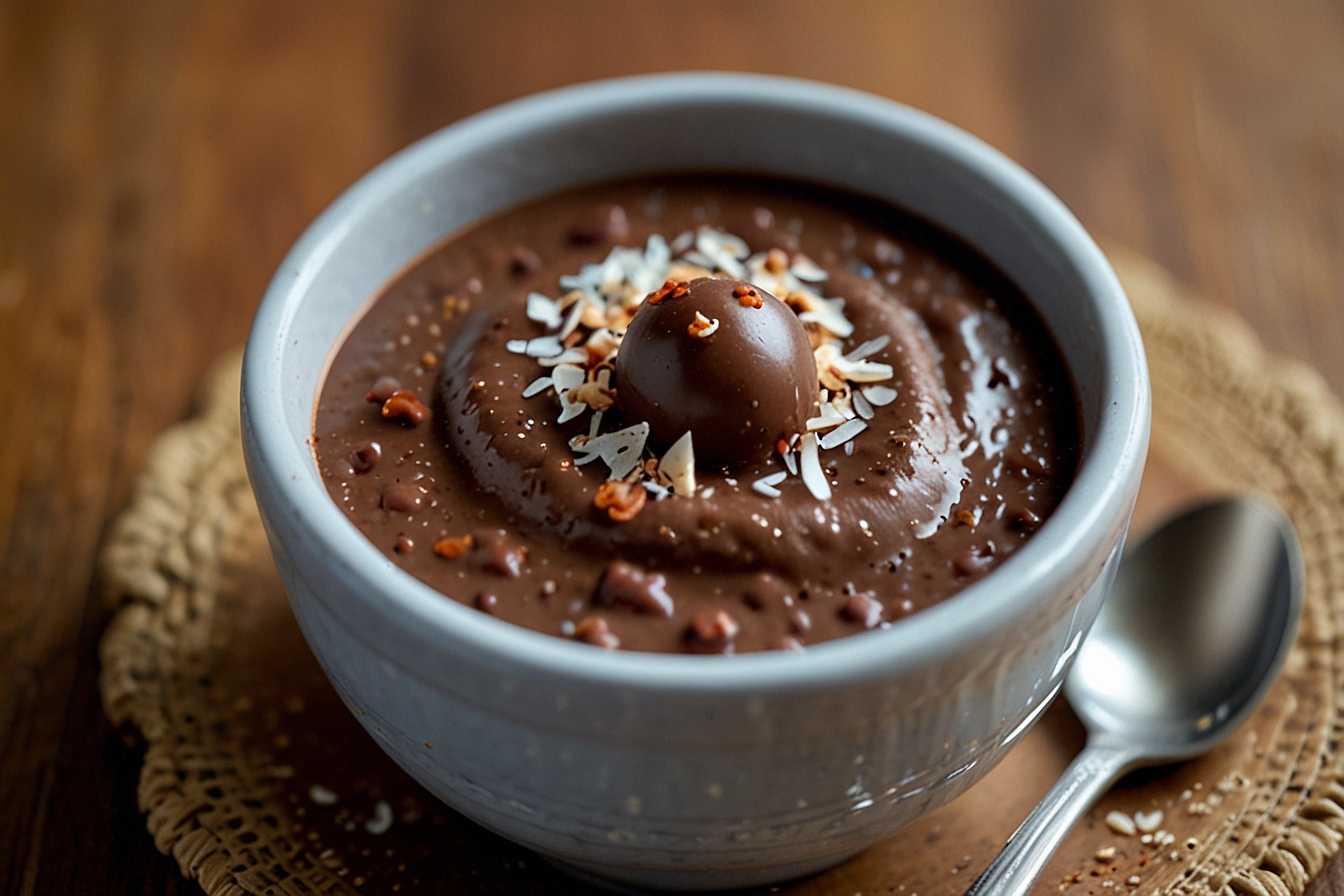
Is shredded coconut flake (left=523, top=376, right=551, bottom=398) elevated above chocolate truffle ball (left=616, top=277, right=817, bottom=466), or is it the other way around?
chocolate truffle ball (left=616, top=277, right=817, bottom=466)

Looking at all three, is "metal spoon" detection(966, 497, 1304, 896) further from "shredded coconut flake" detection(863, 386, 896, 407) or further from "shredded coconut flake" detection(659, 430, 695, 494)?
"shredded coconut flake" detection(659, 430, 695, 494)

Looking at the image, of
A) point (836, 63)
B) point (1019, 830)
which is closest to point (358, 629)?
point (1019, 830)

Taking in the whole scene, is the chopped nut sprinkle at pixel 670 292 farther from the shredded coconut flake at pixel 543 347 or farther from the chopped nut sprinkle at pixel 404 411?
the chopped nut sprinkle at pixel 404 411

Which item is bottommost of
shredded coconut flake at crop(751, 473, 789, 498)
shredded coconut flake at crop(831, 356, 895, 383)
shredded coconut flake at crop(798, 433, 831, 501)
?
shredded coconut flake at crop(751, 473, 789, 498)

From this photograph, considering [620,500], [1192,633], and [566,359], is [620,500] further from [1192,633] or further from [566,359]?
[1192,633]

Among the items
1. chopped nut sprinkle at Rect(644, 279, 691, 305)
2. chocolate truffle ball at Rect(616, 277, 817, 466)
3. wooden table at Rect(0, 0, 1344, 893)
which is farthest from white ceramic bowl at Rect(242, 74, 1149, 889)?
wooden table at Rect(0, 0, 1344, 893)
